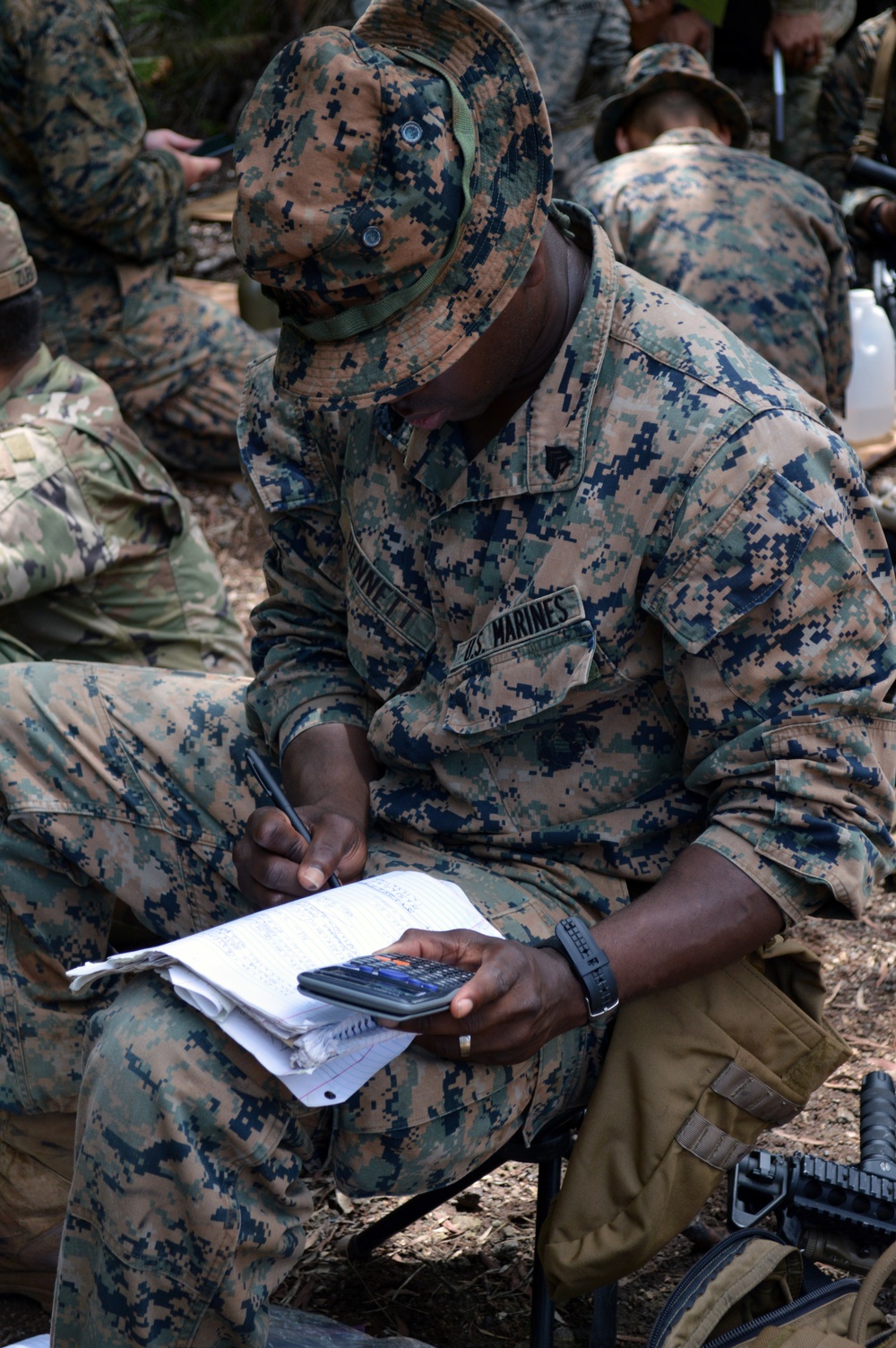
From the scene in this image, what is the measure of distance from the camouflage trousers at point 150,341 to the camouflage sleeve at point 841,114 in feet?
8.35

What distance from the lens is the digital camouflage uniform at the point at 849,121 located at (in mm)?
5699

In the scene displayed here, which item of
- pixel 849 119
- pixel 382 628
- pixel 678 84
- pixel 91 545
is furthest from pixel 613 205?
pixel 849 119

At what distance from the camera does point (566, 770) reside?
2.00 m

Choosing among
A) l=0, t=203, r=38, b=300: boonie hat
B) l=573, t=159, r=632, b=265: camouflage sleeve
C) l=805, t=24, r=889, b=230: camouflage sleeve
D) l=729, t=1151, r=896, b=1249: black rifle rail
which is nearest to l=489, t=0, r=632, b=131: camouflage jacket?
l=805, t=24, r=889, b=230: camouflage sleeve

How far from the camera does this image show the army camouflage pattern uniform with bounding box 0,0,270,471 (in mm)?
4809

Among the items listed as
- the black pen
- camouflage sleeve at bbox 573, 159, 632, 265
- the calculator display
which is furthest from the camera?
camouflage sleeve at bbox 573, 159, 632, 265

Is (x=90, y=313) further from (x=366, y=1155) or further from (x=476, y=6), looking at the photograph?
(x=366, y=1155)

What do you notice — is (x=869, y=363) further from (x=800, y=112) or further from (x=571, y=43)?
(x=571, y=43)

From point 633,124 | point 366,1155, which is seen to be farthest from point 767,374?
point 633,124

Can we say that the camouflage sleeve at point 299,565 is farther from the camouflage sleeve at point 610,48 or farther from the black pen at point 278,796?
the camouflage sleeve at point 610,48

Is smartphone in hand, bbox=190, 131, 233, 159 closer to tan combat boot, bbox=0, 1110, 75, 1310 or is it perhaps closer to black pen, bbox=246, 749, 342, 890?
black pen, bbox=246, 749, 342, 890

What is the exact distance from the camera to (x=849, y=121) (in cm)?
646

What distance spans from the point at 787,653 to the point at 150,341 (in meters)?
3.98

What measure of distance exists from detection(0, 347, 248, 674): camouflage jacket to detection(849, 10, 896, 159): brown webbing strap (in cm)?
387
